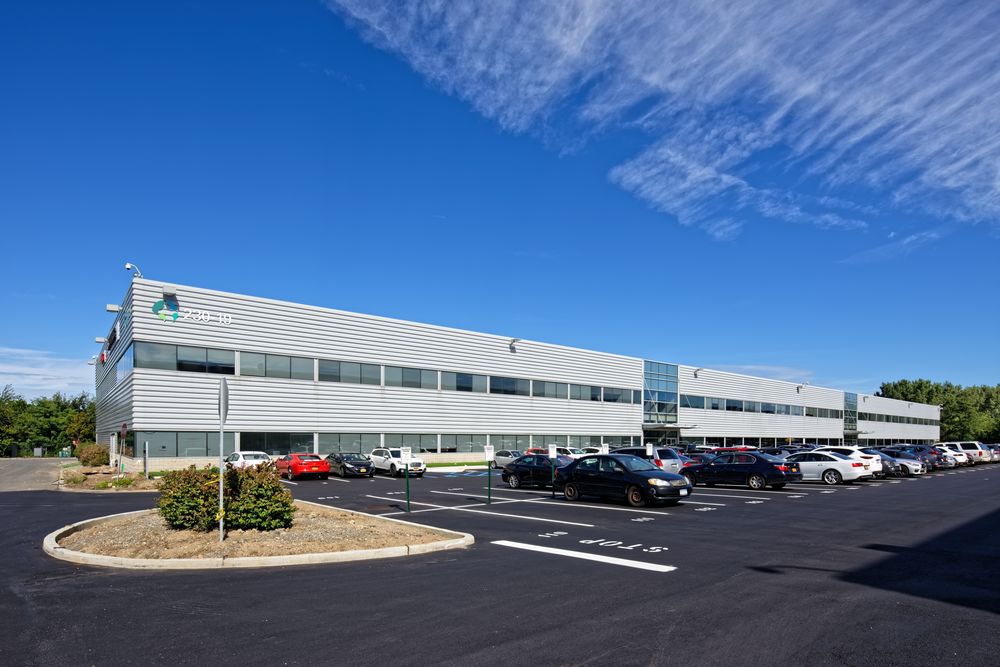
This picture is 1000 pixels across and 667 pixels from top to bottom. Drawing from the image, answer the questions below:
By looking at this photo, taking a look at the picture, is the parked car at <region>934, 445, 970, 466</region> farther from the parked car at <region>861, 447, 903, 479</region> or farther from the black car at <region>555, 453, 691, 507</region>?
the black car at <region>555, 453, 691, 507</region>

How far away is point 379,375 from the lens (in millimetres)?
43656

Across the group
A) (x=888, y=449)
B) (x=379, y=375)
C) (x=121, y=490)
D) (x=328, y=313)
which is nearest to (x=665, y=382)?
(x=888, y=449)

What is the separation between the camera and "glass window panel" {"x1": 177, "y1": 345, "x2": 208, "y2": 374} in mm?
35362

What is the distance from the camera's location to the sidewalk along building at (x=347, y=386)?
35000 millimetres

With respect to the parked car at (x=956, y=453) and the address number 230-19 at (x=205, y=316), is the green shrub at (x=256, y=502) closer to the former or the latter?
the address number 230-19 at (x=205, y=316)

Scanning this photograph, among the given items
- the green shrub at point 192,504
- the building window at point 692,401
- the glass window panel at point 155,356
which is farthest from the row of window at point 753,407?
the green shrub at point 192,504

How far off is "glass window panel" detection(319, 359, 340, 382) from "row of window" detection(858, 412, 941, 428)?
83.8m

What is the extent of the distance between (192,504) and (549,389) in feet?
143

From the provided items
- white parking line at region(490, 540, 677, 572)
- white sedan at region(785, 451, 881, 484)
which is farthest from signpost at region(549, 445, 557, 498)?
white sedan at region(785, 451, 881, 484)

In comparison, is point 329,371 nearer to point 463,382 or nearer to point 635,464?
point 463,382

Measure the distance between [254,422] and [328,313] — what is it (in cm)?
777

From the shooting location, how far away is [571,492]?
21422mm

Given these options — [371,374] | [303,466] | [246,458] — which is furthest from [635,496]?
[371,374]

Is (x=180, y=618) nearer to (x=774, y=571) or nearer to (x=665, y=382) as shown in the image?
(x=774, y=571)
